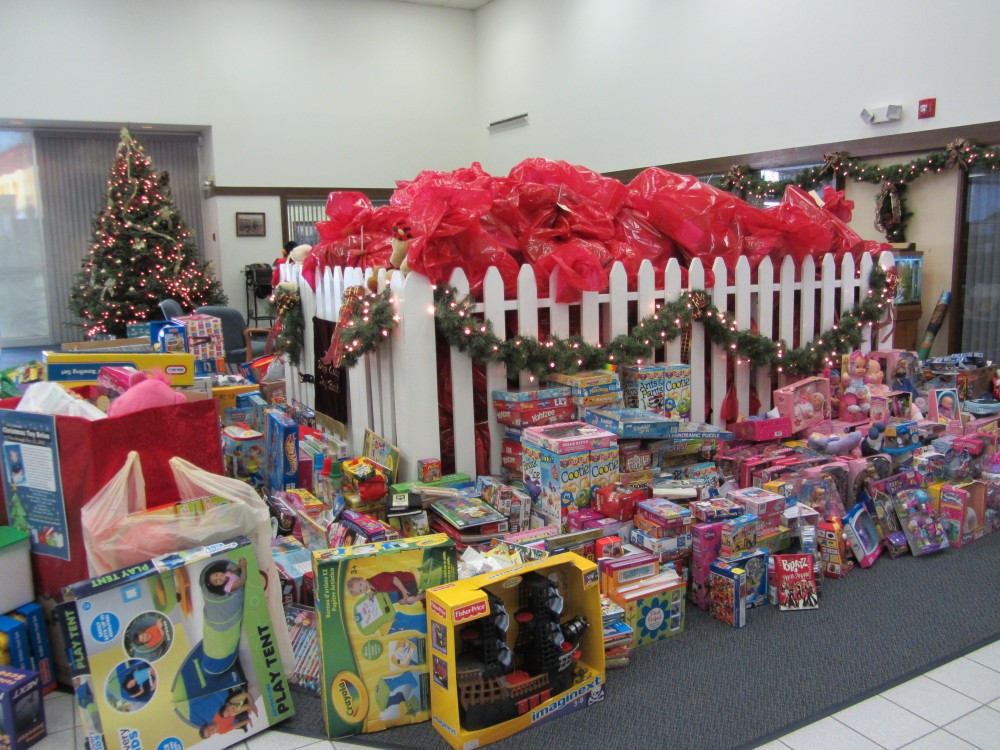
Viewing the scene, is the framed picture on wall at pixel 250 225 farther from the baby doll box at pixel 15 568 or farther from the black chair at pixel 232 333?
the baby doll box at pixel 15 568

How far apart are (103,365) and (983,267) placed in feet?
18.2

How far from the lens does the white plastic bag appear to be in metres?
2.20

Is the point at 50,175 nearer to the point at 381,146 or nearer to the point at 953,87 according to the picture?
the point at 381,146

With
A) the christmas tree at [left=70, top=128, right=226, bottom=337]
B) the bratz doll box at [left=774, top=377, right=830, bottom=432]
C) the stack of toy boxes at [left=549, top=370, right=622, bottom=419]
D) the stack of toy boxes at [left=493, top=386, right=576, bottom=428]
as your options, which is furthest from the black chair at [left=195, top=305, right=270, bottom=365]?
the bratz doll box at [left=774, top=377, right=830, bottom=432]

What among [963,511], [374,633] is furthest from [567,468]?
[963,511]

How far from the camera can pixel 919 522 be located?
125 inches

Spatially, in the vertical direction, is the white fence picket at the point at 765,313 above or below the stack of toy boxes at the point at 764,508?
above

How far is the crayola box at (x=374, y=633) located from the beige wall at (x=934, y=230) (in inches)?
194

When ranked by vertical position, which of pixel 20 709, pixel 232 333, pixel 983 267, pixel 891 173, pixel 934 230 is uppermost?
pixel 891 173

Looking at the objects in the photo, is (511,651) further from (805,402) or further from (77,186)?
(77,186)

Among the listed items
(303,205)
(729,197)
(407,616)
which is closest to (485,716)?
(407,616)

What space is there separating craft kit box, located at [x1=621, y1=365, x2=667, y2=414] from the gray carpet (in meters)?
1.06

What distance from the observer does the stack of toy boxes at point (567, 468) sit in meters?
2.93

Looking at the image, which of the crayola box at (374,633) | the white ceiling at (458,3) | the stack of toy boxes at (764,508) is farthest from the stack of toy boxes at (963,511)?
the white ceiling at (458,3)
